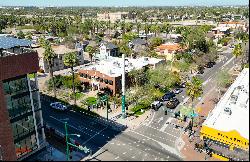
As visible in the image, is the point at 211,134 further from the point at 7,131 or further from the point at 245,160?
the point at 7,131

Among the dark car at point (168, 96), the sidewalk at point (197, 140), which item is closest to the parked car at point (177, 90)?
the dark car at point (168, 96)

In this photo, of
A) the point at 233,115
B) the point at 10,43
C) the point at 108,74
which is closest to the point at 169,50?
the point at 108,74

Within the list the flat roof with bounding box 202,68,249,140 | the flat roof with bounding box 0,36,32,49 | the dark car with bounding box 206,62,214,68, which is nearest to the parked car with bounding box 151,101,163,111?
the flat roof with bounding box 202,68,249,140

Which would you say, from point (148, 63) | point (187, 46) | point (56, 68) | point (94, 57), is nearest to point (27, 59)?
point (148, 63)

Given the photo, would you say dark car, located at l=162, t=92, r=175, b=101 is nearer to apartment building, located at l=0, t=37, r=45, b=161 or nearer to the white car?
the white car

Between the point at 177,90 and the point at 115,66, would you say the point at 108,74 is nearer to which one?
the point at 115,66

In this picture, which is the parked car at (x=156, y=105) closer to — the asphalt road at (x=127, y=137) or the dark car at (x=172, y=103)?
the asphalt road at (x=127, y=137)
